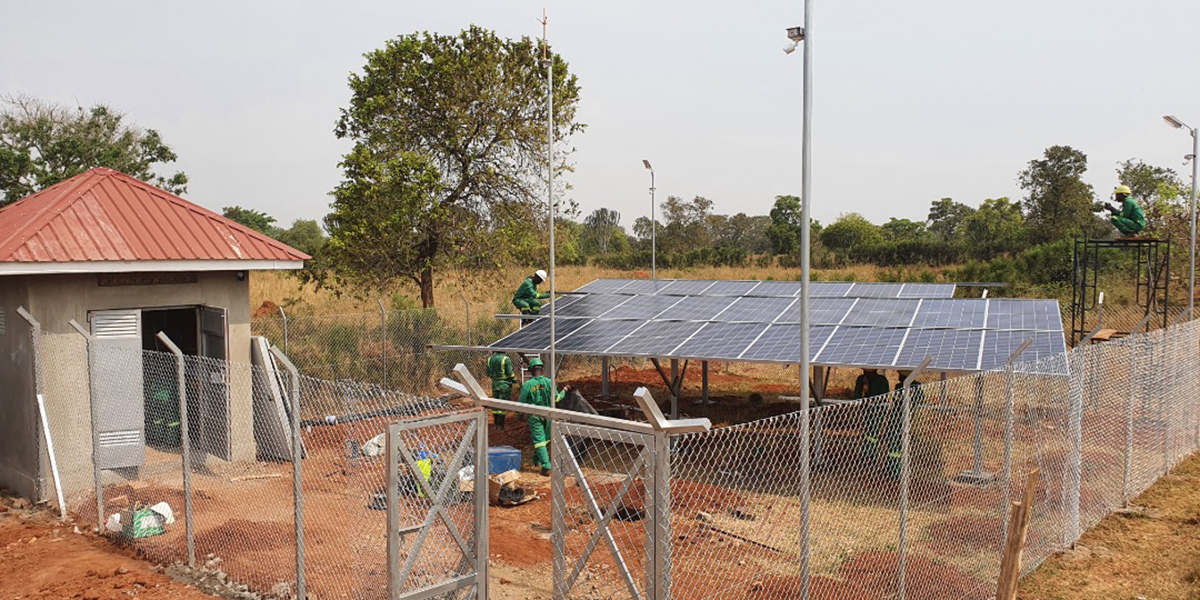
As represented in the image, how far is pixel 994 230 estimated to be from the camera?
48.4 meters

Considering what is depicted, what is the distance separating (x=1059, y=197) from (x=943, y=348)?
29.0m

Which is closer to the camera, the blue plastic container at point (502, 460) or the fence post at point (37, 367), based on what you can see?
the fence post at point (37, 367)

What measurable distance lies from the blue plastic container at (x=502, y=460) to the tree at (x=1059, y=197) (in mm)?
30201

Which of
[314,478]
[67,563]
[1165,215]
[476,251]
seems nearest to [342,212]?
[476,251]

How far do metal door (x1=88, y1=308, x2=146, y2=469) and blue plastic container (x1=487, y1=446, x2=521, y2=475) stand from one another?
414 cm

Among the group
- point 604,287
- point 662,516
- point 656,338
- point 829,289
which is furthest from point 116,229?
point 829,289

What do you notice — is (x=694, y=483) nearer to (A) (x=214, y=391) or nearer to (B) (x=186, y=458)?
(B) (x=186, y=458)

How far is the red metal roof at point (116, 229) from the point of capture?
10375 mm

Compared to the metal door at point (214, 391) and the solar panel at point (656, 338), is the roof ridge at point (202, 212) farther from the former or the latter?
the solar panel at point (656, 338)

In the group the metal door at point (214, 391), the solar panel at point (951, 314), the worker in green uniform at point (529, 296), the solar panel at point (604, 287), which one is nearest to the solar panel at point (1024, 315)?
the solar panel at point (951, 314)

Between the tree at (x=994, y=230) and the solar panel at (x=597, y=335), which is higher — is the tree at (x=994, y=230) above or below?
above

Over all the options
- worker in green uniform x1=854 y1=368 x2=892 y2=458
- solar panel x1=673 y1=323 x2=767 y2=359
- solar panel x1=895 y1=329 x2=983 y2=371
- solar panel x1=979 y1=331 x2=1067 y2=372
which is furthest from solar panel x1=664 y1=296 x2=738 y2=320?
solar panel x1=979 y1=331 x2=1067 y2=372

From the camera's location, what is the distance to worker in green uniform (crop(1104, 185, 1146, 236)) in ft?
52.1

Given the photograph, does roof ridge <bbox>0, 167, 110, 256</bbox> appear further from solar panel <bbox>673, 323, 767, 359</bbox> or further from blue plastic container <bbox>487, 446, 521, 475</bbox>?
solar panel <bbox>673, 323, 767, 359</bbox>
